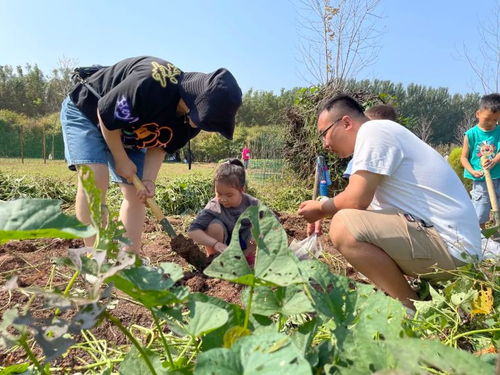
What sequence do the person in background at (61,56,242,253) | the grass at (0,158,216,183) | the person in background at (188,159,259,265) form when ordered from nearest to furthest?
the person in background at (61,56,242,253) < the person in background at (188,159,259,265) < the grass at (0,158,216,183)

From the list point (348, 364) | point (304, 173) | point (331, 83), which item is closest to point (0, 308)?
point (348, 364)

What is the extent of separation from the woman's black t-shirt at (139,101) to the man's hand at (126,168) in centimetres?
16

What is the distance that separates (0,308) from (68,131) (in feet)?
3.29

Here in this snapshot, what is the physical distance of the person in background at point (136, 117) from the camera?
81.1 inches

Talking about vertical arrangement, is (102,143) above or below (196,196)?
above

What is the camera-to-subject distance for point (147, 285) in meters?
0.51

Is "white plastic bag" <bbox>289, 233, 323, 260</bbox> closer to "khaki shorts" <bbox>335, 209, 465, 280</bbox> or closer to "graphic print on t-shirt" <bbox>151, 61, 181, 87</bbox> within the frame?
"khaki shorts" <bbox>335, 209, 465, 280</bbox>

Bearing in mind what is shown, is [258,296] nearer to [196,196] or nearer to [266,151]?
[196,196]

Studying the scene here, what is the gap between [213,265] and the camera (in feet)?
1.97

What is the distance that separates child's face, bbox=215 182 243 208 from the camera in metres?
2.84

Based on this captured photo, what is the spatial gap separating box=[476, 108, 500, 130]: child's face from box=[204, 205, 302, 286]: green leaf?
423 centimetres

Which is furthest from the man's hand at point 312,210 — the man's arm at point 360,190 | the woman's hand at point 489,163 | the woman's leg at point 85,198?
the woman's hand at point 489,163

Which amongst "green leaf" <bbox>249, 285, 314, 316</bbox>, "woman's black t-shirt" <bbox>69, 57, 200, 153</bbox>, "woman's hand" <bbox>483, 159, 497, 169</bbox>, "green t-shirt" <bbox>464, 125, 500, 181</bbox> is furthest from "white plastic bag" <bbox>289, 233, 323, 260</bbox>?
"green t-shirt" <bbox>464, 125, 500, 181</bbox>

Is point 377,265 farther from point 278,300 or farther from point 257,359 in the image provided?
point 257,359
